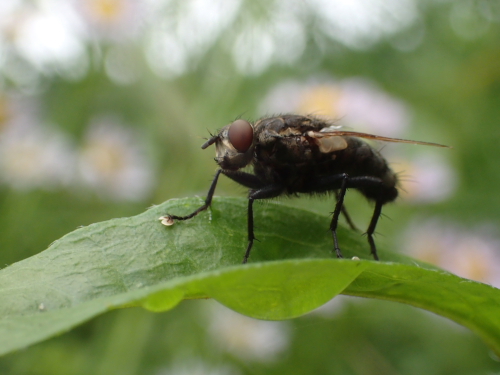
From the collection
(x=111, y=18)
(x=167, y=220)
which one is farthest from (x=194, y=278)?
(x=111, y=18)

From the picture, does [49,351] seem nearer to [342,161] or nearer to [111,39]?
[342,161]

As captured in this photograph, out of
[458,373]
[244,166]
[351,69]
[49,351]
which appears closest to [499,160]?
[351,69]

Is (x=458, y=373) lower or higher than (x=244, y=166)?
lower

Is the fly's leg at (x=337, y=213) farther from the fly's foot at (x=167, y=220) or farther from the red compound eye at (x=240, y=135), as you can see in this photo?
the fly's foot at (x=167, y=220)

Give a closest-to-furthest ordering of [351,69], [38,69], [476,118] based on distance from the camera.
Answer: [38,69], [476,118], [351,69]

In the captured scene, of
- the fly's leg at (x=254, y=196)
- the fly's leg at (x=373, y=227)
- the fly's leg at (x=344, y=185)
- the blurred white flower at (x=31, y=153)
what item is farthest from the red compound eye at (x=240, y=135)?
the blurred white flower at (x=31, y=153)

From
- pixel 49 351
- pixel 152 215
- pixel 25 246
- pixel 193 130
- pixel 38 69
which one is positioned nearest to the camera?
pixel 152 215

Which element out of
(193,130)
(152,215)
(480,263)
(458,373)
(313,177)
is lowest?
(458,373)

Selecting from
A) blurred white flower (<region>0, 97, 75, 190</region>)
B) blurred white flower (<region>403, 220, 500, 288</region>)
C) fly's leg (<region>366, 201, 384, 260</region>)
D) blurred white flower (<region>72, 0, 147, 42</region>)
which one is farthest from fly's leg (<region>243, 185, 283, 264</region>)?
blurred white flower (<region>72, 0, 147, 42</region>)
